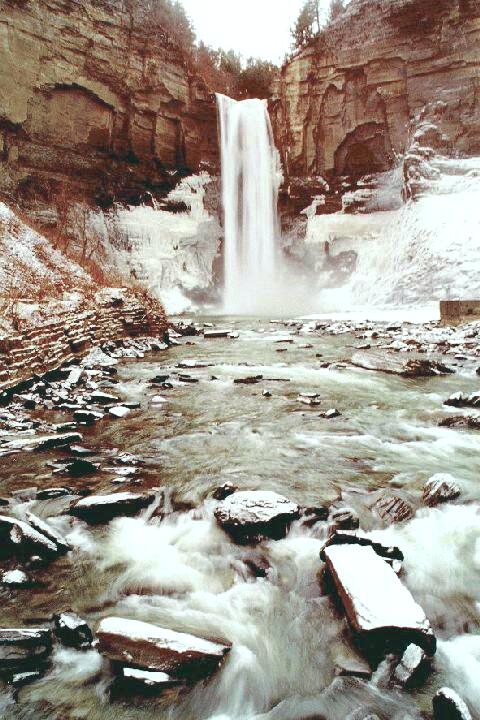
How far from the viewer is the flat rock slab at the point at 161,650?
1.53 metres

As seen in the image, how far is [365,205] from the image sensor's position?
80.4 ft

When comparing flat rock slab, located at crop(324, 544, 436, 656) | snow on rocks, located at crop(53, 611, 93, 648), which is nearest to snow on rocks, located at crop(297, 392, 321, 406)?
flat rock slab, located at crop(324, 544, 436, 656)

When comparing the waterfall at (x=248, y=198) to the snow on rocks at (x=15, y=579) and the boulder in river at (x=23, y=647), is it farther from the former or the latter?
the boulder in river at (x=23, y=647)

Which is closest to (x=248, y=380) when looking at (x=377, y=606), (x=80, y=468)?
(x=80, y=468)

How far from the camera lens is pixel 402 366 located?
7.29 m

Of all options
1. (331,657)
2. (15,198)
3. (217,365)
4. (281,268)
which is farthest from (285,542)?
(281,268)

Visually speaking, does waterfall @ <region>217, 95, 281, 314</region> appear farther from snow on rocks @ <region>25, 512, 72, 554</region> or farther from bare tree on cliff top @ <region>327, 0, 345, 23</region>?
snow on rocks @ <region>25, 512, 72, 554</region>

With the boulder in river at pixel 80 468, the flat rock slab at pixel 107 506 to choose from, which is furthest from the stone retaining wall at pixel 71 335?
the flat rock slab at pixel 107 506

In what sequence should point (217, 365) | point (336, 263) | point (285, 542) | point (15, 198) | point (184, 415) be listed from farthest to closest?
1. point (336, 263)
2. point (15, 198)
3. point (217, 365)
4. point (184, 415)
5. point (285, 542)

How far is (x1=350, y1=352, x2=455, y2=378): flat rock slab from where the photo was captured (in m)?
6.93

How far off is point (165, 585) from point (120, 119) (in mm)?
25743

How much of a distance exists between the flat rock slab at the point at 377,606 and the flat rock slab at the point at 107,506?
4.25 ft

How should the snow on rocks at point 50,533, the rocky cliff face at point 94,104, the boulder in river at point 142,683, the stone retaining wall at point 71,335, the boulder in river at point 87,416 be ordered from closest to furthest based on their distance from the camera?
1. the boulder in river at point 142,683
2. the snow on rocks at point 50,533
3. the boulder in river at point 87,416
4. the stone retaining wall at point 71,335
5. the rocky cliff face at point 94,104

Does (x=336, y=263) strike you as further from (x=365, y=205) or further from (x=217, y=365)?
(x=217, y=365)
